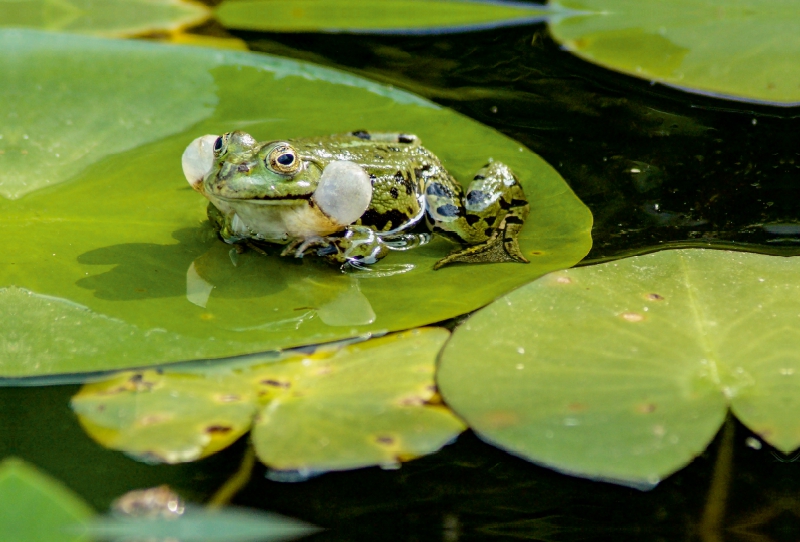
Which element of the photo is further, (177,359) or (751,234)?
(751,234)

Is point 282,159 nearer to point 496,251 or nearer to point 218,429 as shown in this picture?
point 496,251

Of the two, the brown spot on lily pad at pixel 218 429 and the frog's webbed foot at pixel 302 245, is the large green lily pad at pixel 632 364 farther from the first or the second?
the frog's webbed foot at pixel 302 245

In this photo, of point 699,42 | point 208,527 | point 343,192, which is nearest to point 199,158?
point 343,192

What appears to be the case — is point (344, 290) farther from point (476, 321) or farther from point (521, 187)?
point (521, 187)

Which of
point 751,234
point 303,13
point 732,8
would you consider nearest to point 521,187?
point 751,234

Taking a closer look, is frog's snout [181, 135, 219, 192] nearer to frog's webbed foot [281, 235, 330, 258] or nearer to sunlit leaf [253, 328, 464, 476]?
frog's webbed foot [281, 235, 330, 258]

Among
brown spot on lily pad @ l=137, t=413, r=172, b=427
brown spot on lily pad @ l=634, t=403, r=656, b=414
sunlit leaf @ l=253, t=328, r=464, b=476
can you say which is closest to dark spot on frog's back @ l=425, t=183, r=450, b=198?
sunlit leaf @ l=253, t=328, r=464, b=476
